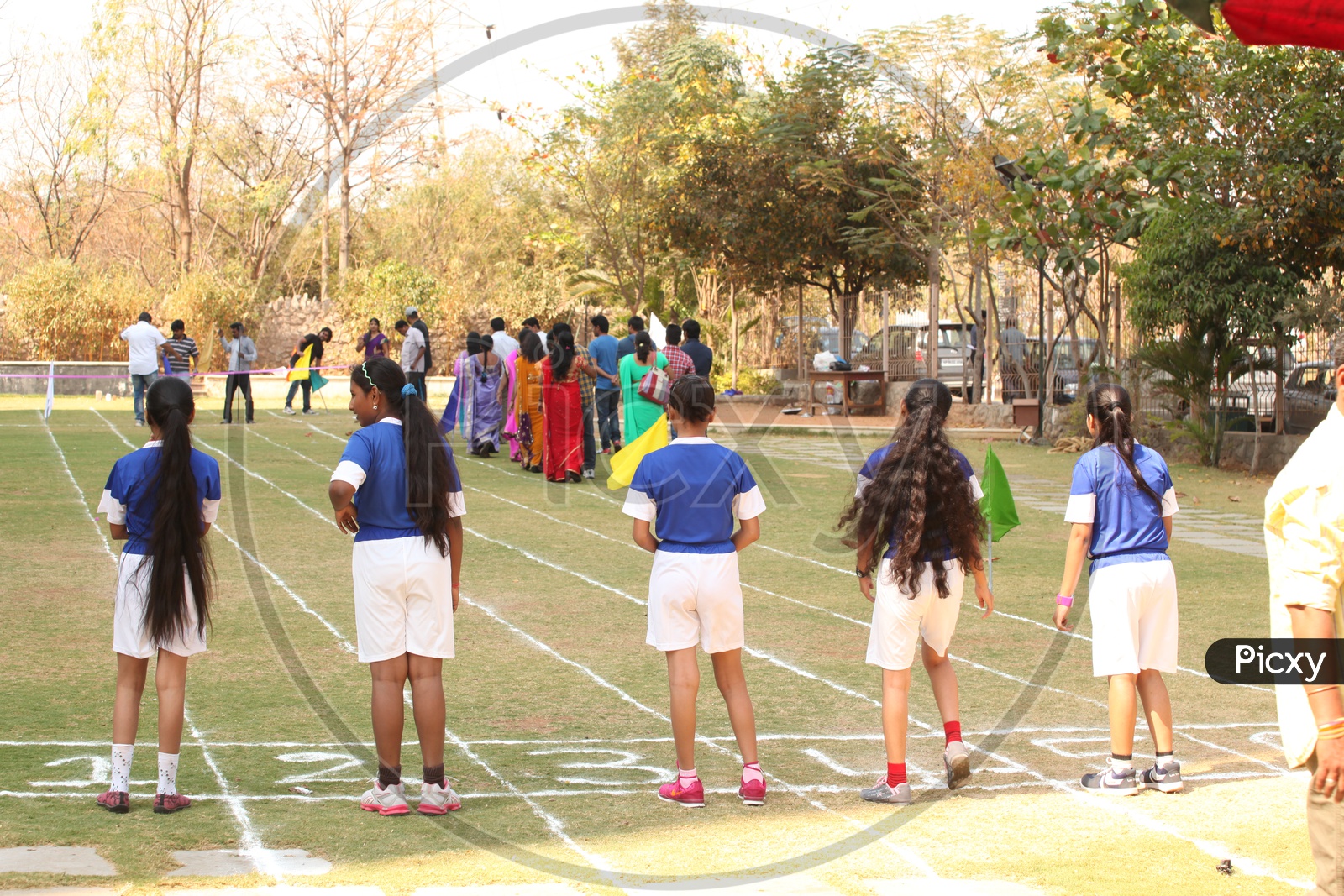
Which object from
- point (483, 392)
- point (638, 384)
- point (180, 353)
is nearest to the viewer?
point (638, 384)

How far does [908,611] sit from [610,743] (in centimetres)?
154

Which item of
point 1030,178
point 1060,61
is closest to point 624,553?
point 1060,61

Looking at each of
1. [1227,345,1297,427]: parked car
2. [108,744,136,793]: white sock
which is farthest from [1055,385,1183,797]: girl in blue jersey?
[1227,345,1297,427]: parked car

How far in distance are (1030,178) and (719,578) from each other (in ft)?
50.9

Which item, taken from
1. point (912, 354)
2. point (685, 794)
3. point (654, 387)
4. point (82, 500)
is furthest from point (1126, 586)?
point (912, 354)

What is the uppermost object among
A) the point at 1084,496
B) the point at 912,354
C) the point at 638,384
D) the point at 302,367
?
the point at 912,354

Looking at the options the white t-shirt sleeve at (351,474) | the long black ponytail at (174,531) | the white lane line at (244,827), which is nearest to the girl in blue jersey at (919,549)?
the white t-shirt sleeve at (351,474)

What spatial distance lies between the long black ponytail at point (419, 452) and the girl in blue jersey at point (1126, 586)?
243 centimetres

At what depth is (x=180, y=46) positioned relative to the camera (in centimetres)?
4200

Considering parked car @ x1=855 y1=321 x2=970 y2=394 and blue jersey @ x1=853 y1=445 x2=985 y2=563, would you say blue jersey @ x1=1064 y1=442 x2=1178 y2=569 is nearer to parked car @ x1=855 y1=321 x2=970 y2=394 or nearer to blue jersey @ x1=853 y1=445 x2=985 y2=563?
blue jersey @ x1=853 y1=445 x2=985 y2=563

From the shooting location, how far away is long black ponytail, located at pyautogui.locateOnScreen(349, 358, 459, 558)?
5.14 m

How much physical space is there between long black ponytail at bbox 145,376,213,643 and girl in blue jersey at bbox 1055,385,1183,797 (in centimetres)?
340

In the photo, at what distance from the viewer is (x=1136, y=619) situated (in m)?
5.43

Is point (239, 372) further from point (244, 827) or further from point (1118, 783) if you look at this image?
point (1118, 783)
